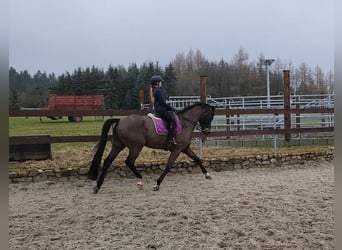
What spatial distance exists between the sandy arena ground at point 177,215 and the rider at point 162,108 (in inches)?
29.7

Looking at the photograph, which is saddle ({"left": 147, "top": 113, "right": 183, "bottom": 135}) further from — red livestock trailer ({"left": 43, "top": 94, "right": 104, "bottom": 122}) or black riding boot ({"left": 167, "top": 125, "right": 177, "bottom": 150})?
red livestock trailer ({"left": 43, "top": 94, "right": 104, "bottom": 122})

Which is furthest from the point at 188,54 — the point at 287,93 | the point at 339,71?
the point at 339,71

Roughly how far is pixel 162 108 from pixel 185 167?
5.40 ft

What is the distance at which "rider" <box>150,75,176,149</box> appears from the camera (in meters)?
5.80

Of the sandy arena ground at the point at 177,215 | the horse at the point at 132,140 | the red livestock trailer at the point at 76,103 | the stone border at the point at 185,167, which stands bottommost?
the sandy arena ground at the point at 177,215

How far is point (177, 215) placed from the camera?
162 inches

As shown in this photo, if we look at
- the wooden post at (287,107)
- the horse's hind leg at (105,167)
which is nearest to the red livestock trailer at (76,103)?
the wooden post at (287,107)

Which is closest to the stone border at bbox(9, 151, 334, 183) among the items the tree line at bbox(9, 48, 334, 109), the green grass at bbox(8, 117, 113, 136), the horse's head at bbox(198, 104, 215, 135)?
the horse's head at bbox(198, 104, 215, 135)

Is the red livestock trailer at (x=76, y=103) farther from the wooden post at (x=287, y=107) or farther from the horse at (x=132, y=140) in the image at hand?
the horse at (x=132, y=140)

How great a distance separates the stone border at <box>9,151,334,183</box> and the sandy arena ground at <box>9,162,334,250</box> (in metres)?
0.18

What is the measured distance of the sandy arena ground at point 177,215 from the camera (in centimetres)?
333

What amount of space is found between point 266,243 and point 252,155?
4.59 meters

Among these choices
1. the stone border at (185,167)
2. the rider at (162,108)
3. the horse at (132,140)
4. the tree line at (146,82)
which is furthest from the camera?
the tree line at (146,82)

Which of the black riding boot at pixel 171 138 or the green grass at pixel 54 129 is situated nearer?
the black riding boot at pixel 171 138
